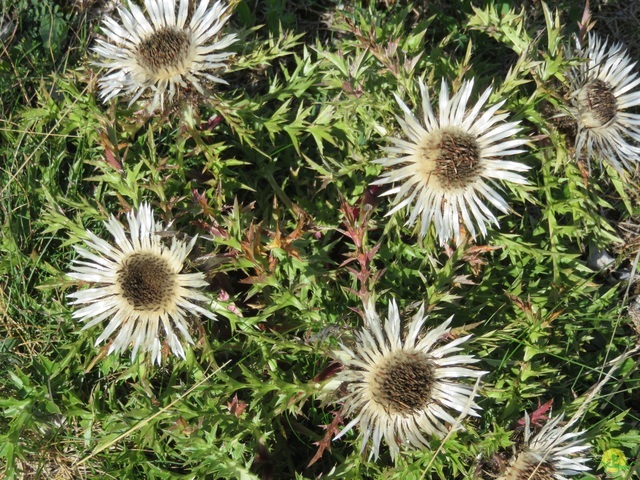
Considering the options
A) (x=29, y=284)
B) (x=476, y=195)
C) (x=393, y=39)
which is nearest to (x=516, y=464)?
(x=476, y=195)

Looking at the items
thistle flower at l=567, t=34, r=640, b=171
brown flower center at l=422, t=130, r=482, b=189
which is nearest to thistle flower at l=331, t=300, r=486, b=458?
brown flower center at l=422, t=130, r=482, b=189

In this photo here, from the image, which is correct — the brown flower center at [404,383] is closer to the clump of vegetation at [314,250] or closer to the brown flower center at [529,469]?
the clump of vegetation at [314,250]

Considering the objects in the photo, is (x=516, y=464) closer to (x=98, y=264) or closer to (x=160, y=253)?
(x=160, y=253)

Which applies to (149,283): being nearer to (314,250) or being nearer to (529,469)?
(314,250)

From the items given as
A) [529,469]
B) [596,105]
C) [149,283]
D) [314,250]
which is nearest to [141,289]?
[149,283]

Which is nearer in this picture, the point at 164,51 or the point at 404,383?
the point at 404,383

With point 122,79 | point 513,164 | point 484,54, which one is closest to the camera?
point 513,164

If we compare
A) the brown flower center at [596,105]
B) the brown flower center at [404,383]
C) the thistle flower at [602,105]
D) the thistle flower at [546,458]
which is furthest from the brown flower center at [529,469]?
the brown flower center at [596,105]
